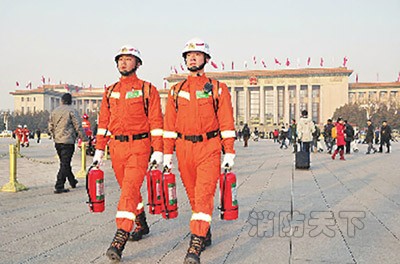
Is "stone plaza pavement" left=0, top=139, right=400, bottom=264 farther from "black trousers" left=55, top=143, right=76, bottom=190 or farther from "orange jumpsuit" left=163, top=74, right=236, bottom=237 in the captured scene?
"orange jumpsuit" left=163, top=74, right=236, bottom=237

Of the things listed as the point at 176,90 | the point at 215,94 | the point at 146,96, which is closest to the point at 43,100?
the point at 146,96

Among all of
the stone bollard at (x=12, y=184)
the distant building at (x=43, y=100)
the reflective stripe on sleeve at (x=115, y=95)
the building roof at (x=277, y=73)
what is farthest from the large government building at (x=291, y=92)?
the reflective stripe on sleeve at (x=115, y=95)

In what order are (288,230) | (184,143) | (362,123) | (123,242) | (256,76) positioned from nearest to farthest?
(123,242), (184,143), (288,230), (362,123), (256,76)

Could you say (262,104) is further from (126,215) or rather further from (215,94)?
(126,215)

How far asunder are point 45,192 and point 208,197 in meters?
5.08

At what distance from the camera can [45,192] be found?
306 inches

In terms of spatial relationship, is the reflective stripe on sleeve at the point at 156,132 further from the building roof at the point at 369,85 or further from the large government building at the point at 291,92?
the building roof at the point at 369,85

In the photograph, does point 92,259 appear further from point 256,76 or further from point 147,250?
point 256,76

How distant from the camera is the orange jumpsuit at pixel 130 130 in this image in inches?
157

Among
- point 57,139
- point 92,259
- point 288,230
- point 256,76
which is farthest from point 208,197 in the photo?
point 256,76

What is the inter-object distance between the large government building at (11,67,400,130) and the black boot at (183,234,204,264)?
3680 inches

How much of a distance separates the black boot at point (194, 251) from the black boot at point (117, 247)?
601 mm

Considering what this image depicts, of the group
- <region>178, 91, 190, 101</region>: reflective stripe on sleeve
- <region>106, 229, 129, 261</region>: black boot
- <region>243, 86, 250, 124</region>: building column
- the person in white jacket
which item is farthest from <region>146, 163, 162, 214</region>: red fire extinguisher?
<region>243, 86, 250, 124</region>: building column

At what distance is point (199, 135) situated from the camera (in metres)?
3.86
